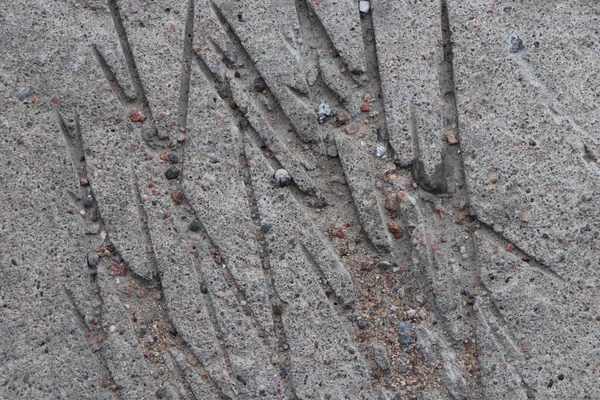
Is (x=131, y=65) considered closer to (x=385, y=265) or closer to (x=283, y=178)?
(x=283, y=178)

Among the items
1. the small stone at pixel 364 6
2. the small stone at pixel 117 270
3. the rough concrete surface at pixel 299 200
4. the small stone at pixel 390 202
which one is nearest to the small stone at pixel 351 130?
the rough concrete surface at pixel 299 200

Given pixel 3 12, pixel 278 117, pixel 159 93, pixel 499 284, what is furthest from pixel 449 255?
pixel 3 12

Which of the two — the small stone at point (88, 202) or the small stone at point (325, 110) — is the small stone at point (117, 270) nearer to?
the small stone at point (88, 202)

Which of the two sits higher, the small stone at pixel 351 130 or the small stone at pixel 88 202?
the small stone at pixel 351 130

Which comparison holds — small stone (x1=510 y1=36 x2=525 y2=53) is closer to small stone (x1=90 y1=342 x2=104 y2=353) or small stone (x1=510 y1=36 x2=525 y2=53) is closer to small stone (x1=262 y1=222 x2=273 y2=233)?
small stone (x1=262 y1=222 x2=273 y2=233)

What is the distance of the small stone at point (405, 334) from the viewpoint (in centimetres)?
157

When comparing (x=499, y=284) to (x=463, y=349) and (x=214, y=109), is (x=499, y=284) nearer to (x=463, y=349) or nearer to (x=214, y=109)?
(x=463, y=349)

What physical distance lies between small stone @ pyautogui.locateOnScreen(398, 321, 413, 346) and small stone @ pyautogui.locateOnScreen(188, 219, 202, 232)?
1.87ft

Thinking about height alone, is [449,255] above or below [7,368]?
above

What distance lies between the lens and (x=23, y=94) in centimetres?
161

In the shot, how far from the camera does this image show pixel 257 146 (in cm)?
162

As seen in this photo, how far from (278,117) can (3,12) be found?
760mm

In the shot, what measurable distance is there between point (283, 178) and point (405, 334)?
50cm

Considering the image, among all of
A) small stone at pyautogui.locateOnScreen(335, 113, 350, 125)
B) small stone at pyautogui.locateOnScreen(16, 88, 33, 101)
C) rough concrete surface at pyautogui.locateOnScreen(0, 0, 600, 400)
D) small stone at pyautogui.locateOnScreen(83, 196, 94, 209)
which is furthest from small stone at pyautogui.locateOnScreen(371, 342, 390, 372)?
small stone at pyautogui.locateOnScreen(16, 88, 33, 101)
